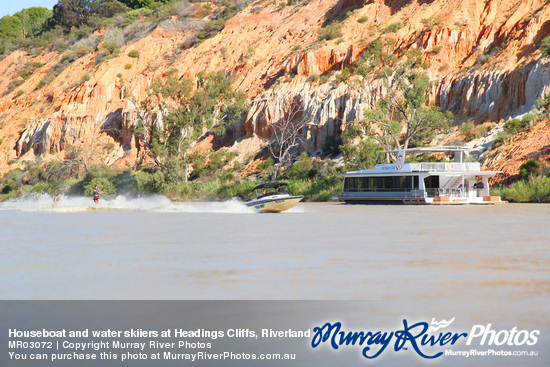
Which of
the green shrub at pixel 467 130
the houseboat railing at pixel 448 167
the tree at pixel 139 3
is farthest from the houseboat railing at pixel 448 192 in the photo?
the tree at pixel 139 3

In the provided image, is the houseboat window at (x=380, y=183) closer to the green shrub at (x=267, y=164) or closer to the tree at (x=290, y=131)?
Result: the tree at (x=290, y=131)

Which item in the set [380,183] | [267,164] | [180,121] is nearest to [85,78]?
[180,121]

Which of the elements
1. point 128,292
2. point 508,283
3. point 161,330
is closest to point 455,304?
point 508,283

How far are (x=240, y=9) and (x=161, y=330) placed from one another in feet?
284

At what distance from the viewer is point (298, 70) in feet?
214

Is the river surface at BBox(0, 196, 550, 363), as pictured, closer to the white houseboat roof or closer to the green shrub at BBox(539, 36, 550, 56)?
the white houseboat roof

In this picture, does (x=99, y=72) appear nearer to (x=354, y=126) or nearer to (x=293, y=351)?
(x=354, y=126)

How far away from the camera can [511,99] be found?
163 feet

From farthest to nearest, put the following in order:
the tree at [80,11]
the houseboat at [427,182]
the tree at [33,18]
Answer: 1. the tree at [33,18]
2. the tree at [80,11]
3. the houseboat at [427,182]

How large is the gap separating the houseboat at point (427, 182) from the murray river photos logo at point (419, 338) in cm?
3174

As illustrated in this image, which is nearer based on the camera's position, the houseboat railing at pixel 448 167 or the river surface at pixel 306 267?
the river surface at pixel 306 267

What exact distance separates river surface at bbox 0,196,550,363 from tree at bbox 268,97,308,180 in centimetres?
3830

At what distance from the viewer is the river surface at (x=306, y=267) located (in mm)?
8227

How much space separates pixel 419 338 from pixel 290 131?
54929 mm
